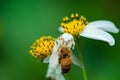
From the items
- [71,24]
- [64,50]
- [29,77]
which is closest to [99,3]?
[29,77]

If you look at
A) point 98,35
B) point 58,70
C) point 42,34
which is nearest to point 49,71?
point 58,70

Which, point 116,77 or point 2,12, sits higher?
point 2,12

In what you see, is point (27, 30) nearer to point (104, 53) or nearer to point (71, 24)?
point (104, 53)

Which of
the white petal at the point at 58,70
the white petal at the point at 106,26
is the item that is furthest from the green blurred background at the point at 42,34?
the white petal at the point at 58,70

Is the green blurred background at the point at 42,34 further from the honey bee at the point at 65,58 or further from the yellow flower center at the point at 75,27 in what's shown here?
the honey bee at the point at 65,58

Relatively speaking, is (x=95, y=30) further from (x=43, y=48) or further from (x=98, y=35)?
(x=43, y=48)

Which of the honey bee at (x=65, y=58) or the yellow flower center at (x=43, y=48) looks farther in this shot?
the yellow flower center at (x=43, y=48)
